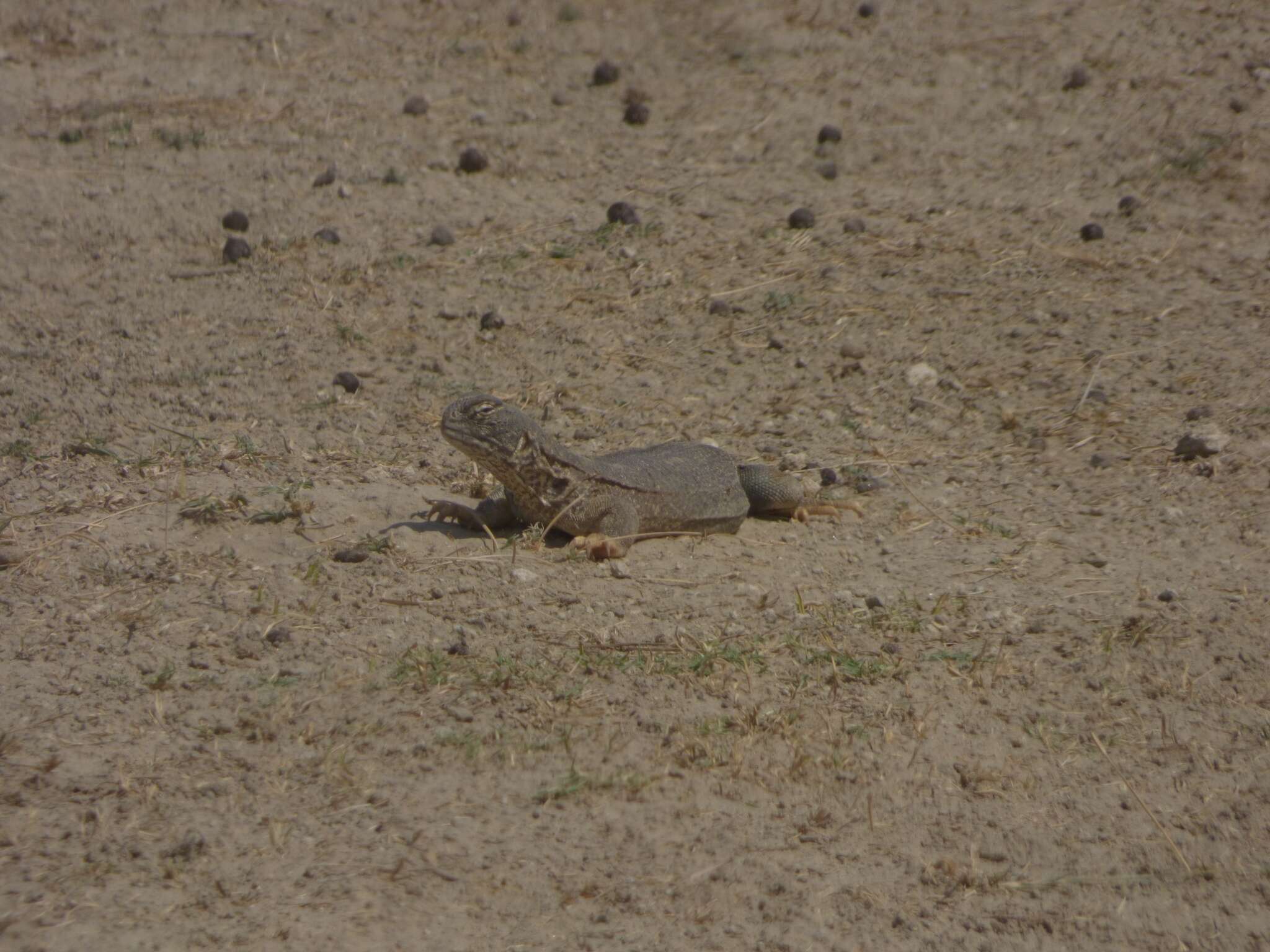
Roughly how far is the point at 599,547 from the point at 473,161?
15.4 feet

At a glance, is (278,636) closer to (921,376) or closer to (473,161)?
(921,376)

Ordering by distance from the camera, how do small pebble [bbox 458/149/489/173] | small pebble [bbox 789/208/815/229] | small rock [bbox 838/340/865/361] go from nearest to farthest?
1. small rock [bbox 838/340/865/361]
2. small pebble [bbox 789/208/815/229]
3. small pebble [bbox 458/149/489/173]

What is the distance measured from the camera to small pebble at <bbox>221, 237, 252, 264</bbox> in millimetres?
8766

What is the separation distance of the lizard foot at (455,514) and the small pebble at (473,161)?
13.9ft

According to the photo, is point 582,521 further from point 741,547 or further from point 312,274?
point 312,274

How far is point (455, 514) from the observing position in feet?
20.9

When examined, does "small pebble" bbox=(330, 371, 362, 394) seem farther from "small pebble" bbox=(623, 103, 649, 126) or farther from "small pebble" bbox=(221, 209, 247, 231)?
"small pebble" bbox=(623, 103, 649, 126)

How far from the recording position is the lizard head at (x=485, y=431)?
6.20 meters

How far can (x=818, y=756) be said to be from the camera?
4.78m

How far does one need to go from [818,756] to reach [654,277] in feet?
15.5

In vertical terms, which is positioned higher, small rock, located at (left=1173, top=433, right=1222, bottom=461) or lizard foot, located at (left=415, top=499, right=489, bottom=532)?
small rock, located at (left=1173, top=433, right=1222, bottom=461)

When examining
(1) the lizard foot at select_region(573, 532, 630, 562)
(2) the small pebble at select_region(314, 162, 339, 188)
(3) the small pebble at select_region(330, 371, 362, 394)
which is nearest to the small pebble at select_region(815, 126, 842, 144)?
(2) the small pebble at select_region(314, 162, 339, 188)

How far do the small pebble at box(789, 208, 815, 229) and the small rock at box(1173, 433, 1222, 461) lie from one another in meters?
3.12

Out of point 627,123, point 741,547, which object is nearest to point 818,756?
point 741,547
